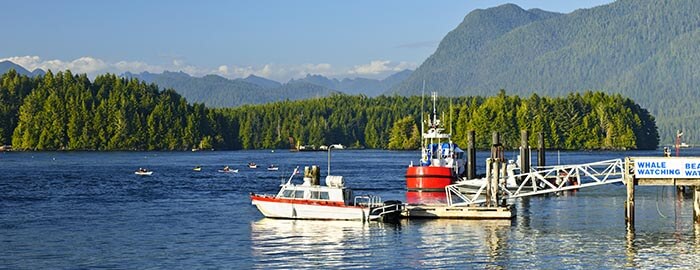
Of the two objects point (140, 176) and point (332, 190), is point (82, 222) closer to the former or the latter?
point (332, 190)

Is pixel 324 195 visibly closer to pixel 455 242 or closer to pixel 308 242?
pixel 308 242

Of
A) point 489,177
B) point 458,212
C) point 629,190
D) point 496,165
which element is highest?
point 496,165

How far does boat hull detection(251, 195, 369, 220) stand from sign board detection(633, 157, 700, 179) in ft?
59.0

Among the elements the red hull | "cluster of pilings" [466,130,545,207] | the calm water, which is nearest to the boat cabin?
the calm water

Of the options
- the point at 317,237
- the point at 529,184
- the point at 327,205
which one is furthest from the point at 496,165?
the point at 529,184

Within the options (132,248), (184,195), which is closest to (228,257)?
(132,248)

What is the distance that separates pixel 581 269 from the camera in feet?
168

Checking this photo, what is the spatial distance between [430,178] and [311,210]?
86.8ft

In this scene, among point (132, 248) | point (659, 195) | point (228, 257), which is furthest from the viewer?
point (659, 195)

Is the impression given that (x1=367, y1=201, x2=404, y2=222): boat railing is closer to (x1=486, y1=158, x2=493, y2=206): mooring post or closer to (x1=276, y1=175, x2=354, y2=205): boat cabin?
(x1=276, y1=175, x2=354, y2=205): boat cabin

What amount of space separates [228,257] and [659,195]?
56199 millimetres

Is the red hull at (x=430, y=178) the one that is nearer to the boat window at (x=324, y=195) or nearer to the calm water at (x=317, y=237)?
the calm water at (x=317, y=237)

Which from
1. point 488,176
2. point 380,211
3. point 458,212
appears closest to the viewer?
point 380,211

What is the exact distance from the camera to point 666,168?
64625mm
